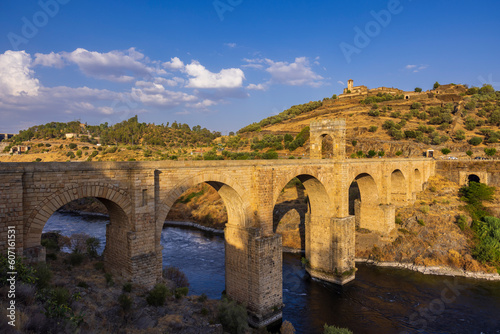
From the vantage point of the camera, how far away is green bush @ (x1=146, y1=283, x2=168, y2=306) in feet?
35.4

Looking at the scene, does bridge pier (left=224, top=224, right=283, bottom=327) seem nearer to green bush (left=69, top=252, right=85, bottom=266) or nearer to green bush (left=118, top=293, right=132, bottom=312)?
green bush (left=118, top=293, right=132, bottom=312)

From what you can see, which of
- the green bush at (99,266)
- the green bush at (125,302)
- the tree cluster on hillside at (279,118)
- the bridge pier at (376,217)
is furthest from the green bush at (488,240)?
the tree cluster on hillside at (279,118)

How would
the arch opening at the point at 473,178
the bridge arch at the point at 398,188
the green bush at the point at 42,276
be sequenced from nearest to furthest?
the green bush at the point at 42,276
the bridge arch at the point at 398,188
the arch opening at the point at 473,178

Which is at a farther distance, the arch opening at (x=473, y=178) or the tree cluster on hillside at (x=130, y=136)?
the tree cluster on hillside at (x=130, y=136)

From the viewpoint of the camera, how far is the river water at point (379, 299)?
15.8m

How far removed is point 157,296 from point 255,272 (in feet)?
17.2

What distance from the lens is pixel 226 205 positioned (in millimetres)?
16109

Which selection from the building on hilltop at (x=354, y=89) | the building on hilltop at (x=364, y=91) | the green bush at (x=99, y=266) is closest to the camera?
the green bush at (x=99, y=266)

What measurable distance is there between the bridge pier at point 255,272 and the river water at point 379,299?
212 cm

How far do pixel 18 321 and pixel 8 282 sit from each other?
2.59 meters

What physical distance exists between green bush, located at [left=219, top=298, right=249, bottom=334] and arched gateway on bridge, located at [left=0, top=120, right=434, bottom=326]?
2.05 m

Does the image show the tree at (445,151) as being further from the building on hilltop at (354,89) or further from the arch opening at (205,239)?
the building on hilltop at (354,89)

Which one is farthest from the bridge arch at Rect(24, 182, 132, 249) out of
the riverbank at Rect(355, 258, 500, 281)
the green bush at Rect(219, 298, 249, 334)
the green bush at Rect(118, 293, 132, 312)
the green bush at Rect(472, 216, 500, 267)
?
the green bush at Rect(472, 216, 500, 267)

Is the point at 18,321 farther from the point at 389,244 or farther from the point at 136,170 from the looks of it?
the point at 389,244
